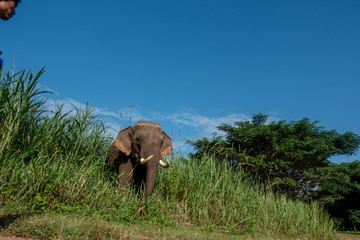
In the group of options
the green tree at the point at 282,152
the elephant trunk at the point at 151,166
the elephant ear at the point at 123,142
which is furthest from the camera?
the green tree at the point at 282,152

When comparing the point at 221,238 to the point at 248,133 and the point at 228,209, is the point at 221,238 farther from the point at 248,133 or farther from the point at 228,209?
Result: the point at 248,133

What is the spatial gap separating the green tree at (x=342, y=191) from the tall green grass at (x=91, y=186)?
8830mm

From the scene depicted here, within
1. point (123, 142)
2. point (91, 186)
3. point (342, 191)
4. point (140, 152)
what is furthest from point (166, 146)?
point (342, 191)

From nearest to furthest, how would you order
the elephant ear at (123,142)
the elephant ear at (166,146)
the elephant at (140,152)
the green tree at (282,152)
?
1. the elephant at (140,152)
2. the elephant ear at (123,142)
3. the elephant ear at (166,146)
4. the green tree at (282,152)

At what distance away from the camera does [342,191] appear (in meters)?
18.3

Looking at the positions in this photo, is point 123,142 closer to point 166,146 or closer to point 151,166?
point 151,166

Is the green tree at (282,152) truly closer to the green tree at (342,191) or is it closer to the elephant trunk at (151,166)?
the green tree at (342,191)

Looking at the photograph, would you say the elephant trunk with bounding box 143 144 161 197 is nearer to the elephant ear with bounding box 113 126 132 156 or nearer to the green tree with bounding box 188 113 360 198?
the elephant ear with bounding box 113 126 132 156

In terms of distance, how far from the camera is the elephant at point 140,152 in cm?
678

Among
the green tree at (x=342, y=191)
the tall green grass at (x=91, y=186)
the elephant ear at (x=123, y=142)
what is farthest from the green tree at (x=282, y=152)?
the elephant ear at (x=123, y=142)

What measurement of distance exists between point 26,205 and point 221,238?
3674 millimetres

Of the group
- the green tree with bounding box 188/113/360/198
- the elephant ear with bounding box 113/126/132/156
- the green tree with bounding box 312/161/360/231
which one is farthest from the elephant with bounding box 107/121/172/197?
the green tree with bounding box 312/161/360/231

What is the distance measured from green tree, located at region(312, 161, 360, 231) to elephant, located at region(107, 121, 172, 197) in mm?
12412

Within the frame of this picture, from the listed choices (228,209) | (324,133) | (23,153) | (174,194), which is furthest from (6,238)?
(324,133)
